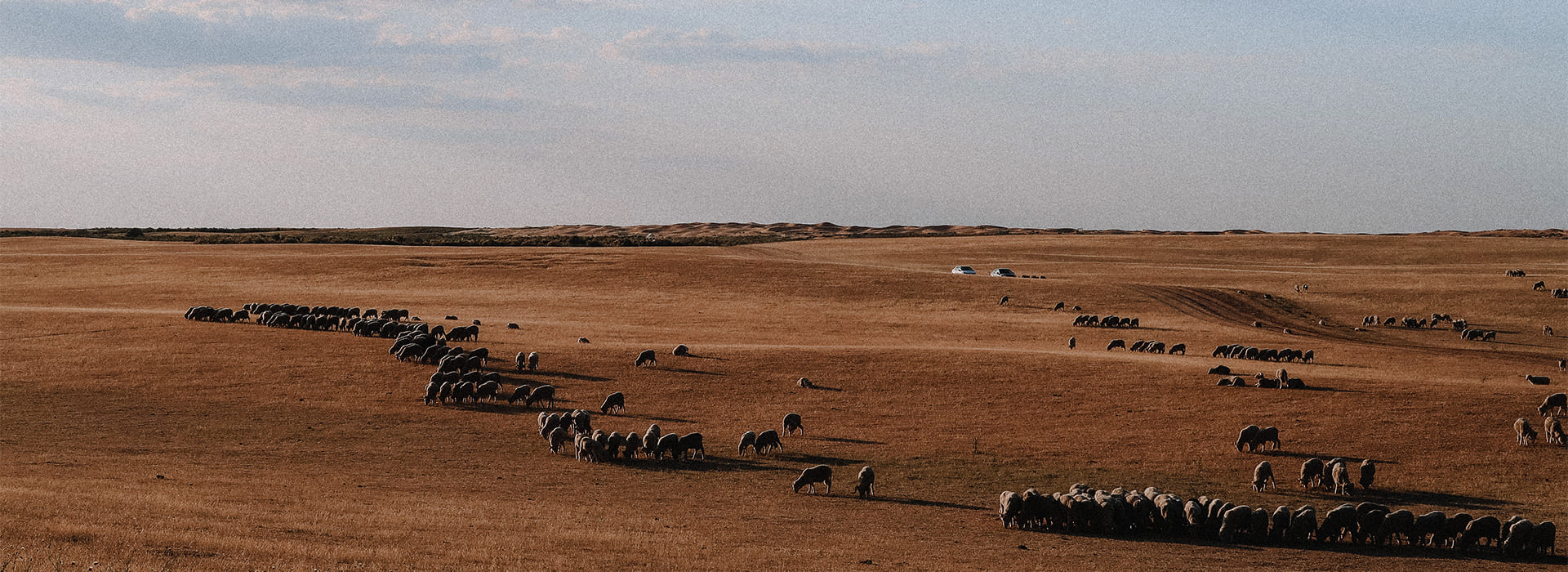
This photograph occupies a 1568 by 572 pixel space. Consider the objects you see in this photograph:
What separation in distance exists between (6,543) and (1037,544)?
18.2 meters

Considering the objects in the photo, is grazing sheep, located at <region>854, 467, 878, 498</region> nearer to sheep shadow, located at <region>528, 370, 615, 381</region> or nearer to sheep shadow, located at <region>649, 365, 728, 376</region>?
sheep shadow, located at <region>649, 365, 728, 376</region>

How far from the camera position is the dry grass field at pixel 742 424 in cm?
2017

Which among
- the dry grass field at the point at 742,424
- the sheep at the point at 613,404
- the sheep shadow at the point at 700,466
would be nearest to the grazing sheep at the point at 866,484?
the dry grass field at the point at 742,424

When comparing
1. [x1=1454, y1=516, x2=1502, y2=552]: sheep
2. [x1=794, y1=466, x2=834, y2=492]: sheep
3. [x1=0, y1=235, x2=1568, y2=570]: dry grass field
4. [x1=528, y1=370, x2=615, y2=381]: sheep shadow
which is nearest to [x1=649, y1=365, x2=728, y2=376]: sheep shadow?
[x1=0, y1=235, x2=1568, y2=570]: dry grass field

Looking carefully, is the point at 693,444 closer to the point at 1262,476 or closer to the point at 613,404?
the point at 613,404

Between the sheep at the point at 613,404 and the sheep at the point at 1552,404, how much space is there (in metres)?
30.5

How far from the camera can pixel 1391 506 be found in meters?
26.2

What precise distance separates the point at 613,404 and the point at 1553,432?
29092mm

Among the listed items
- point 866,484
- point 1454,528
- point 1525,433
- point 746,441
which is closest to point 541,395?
point 746,441

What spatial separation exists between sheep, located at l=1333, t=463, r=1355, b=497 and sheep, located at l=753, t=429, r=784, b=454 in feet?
49.0

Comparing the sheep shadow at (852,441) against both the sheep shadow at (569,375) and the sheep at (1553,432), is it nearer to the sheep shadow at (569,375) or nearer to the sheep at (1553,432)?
the sheep shadow at (569,375)

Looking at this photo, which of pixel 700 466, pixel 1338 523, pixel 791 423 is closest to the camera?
pixel 1338 523

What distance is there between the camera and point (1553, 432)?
3164cm

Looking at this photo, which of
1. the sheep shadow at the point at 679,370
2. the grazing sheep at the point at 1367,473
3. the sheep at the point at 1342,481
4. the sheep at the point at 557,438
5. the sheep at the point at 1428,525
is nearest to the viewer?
the sheep at the point at 1428,525
